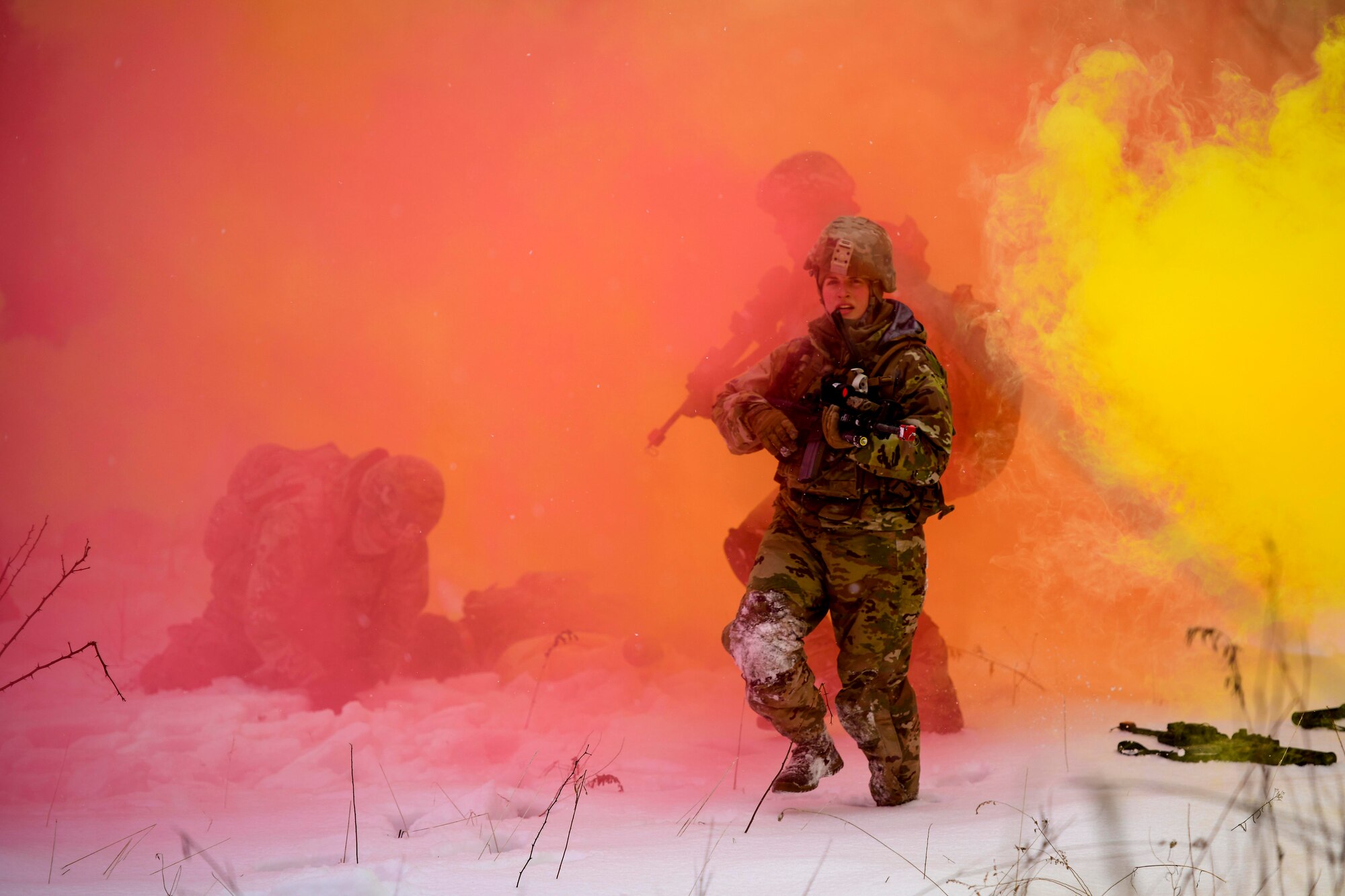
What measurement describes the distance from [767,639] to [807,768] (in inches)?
16.3

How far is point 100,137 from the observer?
14.9 feet

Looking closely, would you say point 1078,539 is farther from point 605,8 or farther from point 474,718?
point 605,8

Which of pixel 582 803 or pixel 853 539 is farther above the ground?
pixel 853 539

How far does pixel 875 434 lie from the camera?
256 cm

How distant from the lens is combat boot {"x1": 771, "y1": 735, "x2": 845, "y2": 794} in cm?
267

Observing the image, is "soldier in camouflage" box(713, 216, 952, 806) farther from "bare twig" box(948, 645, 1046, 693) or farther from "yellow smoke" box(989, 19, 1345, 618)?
"bare twig" box(948, 645, 1046, 693)

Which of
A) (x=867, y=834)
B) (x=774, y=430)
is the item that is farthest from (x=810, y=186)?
(x=867, y=834)

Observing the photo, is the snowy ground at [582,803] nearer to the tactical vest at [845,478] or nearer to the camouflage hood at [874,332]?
the tactical vest at [845,478]

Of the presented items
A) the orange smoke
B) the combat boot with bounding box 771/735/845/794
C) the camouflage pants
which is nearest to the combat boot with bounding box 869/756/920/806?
the camouflage pants

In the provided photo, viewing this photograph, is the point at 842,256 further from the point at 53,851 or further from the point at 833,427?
the point at 53,851

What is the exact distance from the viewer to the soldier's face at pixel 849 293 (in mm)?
2746

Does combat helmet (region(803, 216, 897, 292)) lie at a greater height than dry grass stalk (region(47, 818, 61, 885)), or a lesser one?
greater

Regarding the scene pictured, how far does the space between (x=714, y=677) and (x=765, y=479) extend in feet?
2.97

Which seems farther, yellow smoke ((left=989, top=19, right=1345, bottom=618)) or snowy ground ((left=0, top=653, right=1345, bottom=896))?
yellow smoke ((left=989, top=19, right=1345, bottom=618))
